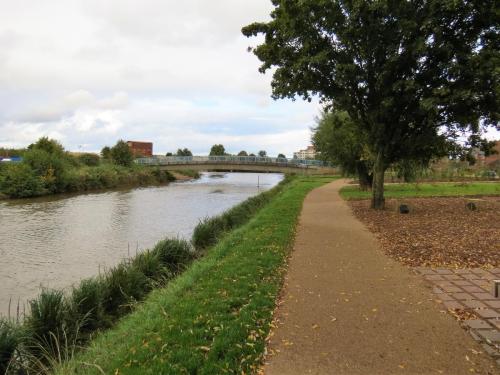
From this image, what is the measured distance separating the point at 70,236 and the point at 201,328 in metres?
12.5

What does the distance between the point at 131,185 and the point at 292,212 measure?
35906mm

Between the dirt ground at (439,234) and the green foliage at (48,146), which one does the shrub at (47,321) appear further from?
the green foliage at (48,146)

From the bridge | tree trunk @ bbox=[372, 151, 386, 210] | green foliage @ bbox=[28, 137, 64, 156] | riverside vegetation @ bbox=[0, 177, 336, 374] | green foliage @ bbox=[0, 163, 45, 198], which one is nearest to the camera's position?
riverside vegetation @ bbox=[0, 177, 336, 374]

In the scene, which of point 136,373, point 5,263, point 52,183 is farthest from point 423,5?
point 52,183

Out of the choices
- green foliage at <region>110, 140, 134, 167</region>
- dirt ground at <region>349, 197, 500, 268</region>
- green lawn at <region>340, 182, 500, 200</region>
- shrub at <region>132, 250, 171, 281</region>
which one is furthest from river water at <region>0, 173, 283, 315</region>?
green foliage at <region>110, 140, 134, 167</region>

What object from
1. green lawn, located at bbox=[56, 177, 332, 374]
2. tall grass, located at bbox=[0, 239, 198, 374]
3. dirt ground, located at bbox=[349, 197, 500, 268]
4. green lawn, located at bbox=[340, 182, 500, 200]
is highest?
green lawn, located at bbox=[340, 182, 500, 200]

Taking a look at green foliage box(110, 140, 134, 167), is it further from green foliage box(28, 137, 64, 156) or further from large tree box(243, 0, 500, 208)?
large tree box(243, 0, 500, 208)

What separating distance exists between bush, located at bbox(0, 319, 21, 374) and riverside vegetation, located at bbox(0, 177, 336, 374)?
0.01m

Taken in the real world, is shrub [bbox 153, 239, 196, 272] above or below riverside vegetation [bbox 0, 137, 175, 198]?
below

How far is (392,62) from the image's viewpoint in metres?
13.2

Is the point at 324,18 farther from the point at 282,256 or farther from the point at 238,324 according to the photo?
the point at 238,324

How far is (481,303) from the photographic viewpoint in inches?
216

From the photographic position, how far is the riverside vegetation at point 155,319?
4.20 metres

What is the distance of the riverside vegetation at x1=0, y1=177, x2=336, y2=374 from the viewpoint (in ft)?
13.8
